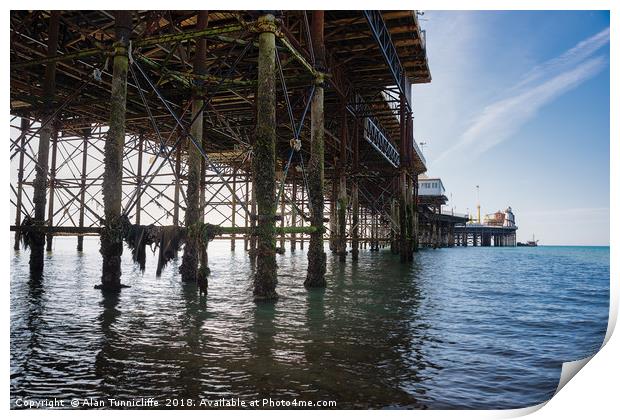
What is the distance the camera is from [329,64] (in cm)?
1848

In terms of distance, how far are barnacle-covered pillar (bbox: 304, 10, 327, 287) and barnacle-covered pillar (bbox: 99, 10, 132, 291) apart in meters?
4.85

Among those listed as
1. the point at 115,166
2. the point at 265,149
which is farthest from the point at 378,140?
the point at 115,166

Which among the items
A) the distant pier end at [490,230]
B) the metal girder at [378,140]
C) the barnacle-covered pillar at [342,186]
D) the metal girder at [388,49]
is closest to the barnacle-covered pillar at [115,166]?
the metal girder at [388,49]

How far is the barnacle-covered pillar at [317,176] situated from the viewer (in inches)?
477

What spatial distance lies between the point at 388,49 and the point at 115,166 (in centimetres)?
1373

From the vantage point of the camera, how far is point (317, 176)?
12344 mm

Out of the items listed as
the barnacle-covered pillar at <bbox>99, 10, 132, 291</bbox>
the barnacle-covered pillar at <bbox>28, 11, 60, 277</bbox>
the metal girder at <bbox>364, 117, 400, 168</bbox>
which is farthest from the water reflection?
the metal girder at <bbox>364, 117, 400, 168</bbox>

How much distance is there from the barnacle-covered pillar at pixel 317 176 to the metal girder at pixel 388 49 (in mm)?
3069

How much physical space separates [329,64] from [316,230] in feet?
31.8

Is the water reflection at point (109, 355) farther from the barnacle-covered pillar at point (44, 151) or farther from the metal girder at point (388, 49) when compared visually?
the metal girder at point (388, 49)

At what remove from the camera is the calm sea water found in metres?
4.67

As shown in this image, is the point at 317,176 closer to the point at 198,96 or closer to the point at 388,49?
the point at 198,96

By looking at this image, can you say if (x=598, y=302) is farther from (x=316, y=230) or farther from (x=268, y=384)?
(x=268, y=384)
